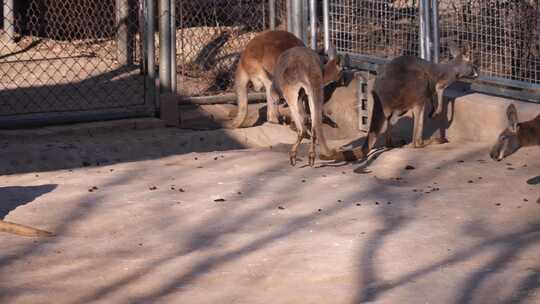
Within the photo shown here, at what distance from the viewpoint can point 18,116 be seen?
935 centimetres

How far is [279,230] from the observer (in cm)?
559

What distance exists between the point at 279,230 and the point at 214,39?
6735 millimetres

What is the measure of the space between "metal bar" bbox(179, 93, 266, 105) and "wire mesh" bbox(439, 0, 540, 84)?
97.2 inches

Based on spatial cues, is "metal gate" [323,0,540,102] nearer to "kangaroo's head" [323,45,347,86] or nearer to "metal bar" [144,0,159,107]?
"kangaroo's head" [323,45,347,86]

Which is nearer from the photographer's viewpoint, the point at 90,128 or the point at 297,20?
the point at 90,128

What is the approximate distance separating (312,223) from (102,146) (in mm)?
3633

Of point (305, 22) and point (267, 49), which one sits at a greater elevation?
point (305, 22)

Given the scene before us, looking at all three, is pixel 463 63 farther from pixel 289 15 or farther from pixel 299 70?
pixel 289 15

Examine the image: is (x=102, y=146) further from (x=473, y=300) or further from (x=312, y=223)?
(x=473, y=300)

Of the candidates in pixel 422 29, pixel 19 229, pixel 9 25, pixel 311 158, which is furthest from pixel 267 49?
pixel 19 229

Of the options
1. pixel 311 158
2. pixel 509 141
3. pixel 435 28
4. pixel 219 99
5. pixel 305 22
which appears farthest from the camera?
pixel 219 99

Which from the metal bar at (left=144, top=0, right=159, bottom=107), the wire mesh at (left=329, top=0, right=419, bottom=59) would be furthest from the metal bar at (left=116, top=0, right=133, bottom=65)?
the wire mesh at (left=329, top=0, right=419, bottom=59)

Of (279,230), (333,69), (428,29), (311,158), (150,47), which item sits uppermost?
(428,29)

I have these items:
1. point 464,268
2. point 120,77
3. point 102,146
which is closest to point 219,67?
point 120,77
